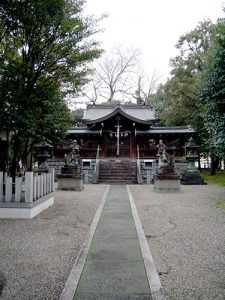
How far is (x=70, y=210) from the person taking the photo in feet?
30.5

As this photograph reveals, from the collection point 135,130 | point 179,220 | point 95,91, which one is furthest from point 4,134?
point 95,91

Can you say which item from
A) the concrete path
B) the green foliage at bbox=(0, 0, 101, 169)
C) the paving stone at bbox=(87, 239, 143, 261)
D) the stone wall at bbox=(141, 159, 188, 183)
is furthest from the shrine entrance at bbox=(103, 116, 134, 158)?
the paving stone at bbox=(87, 239, 143, 261)

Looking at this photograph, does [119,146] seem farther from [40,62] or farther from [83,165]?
[40,62]

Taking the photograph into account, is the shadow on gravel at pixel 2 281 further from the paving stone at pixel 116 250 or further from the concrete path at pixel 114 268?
the paving stone at pixel 116 250

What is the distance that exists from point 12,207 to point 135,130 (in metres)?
19.3

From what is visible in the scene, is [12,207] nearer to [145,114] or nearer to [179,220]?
[179,220]

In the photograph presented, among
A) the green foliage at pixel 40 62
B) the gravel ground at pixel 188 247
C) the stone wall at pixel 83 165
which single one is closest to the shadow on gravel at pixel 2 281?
the gravel ground at pixel 188 247

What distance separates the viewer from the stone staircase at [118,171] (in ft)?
66.0

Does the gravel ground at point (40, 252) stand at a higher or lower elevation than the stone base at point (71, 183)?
lower

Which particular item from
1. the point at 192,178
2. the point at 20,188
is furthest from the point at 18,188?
the point at 192,178

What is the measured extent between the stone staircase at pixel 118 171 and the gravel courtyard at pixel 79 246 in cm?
1094

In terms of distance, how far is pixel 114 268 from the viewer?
13.3 ft

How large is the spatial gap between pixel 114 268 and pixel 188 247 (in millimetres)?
1869

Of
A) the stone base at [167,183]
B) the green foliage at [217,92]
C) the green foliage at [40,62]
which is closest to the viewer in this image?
the green foliage at [40,62]
